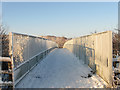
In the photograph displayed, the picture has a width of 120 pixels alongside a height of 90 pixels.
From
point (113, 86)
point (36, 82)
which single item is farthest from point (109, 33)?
point (36, 82)

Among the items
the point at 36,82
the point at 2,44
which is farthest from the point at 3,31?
the point at 36,82

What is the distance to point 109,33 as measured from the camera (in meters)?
4.67

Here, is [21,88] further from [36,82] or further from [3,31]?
[3,31]

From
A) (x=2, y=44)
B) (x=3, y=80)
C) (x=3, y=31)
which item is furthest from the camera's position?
(x=3, y=31)

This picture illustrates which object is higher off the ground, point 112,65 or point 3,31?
point 3,31

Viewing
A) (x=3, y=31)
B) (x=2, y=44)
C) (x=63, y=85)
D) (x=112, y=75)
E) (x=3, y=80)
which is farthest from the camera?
A: (x=3, y=31)

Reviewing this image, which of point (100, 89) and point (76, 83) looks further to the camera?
point (76, 83)

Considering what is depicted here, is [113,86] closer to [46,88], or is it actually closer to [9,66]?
[46,88]

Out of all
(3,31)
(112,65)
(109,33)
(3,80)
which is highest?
(3,31)

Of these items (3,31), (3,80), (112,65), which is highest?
(3,31)

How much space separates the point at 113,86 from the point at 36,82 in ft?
10.2

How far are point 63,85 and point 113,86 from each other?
6.18 feet

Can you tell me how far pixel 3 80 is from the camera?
423cm

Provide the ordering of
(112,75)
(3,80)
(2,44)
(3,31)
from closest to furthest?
(3,80) → (112,75) → (2,44) → (3,31)
